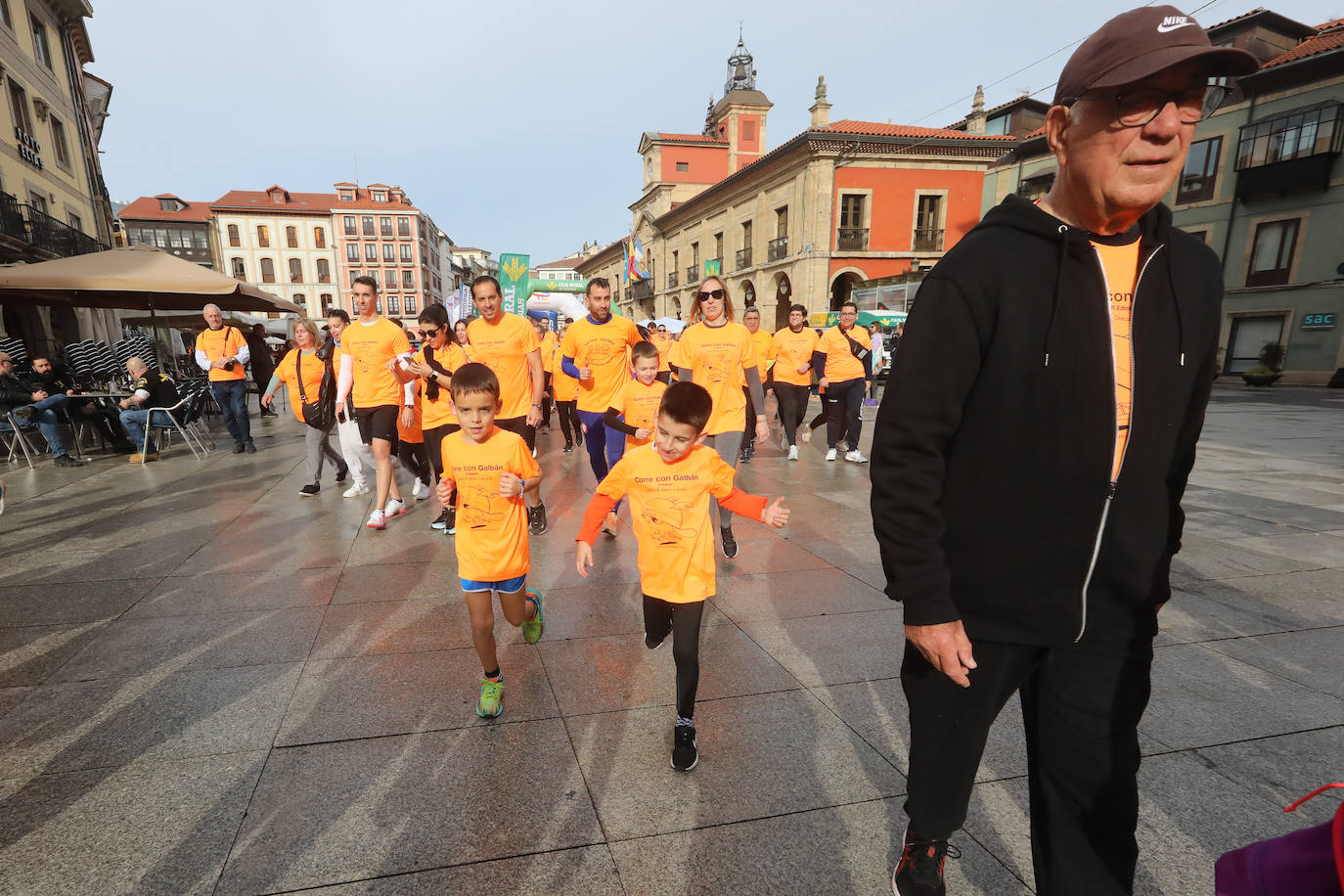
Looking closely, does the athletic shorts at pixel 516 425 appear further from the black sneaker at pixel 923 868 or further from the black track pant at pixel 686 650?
the black sneaker at pixel 923 868

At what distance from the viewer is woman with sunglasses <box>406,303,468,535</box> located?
5.47 metres

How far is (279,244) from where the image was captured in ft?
217

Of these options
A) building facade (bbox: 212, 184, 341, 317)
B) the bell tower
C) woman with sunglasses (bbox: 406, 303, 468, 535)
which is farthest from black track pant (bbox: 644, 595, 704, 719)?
building facade (bbox: 212, 184, 341, 317)

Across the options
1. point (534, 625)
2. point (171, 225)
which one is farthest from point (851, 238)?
point (171, 225)

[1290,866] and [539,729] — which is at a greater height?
[1290,866]

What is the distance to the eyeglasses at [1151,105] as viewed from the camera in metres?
1.29

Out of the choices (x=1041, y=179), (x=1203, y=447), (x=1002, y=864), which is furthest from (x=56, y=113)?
(x=1041, y=179)

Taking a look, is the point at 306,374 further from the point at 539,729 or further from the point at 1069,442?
the point at 1069,442

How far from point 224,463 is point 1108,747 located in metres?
10.2

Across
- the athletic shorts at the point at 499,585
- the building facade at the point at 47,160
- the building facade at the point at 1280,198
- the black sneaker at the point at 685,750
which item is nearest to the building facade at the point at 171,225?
the building facade at the point at 47,160

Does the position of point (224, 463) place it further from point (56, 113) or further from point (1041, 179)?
point (1041, 179)

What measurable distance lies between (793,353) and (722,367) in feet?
13.0

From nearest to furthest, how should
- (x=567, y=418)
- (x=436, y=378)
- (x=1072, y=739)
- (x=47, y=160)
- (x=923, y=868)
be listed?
(x=1072, y=739), (x=923, y=868), (x=436, y=378), (x=567, y=418), (x=47, y=160)

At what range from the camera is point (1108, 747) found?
1.52 meters
